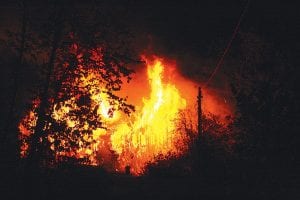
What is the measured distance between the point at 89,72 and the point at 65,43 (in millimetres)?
1521

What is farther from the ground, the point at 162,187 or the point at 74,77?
the point at 74,77

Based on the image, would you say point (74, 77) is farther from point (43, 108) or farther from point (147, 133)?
point (147, 133)

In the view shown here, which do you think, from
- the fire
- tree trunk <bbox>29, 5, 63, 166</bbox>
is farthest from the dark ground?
the fire

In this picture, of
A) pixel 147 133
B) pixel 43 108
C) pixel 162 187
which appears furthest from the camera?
pixel 147 133

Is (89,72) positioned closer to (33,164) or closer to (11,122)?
(33,164)

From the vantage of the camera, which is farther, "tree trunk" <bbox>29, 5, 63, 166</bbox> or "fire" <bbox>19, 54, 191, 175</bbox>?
"fire" <bbox>19, 54, 191, 175</bbox>

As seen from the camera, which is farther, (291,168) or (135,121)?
(135,121)

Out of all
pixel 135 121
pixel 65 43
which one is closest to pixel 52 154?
pixel 65 43

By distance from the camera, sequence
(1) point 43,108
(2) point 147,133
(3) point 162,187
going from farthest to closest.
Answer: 1. (2) point 147,133
2. (3) point 162,187
3. (1) point 43,108

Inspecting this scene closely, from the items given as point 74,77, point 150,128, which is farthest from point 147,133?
point 74,77

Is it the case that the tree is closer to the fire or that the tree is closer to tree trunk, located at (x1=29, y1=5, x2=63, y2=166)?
tree trunk, located at (x1=29, y1=5, x2=63, y2=166)

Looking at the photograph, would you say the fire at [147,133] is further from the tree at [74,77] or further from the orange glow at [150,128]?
the tree at [74,77]

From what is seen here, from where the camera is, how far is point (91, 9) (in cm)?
1534

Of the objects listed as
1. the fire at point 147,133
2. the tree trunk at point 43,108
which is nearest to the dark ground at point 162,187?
the tree trunk at point 43,108
